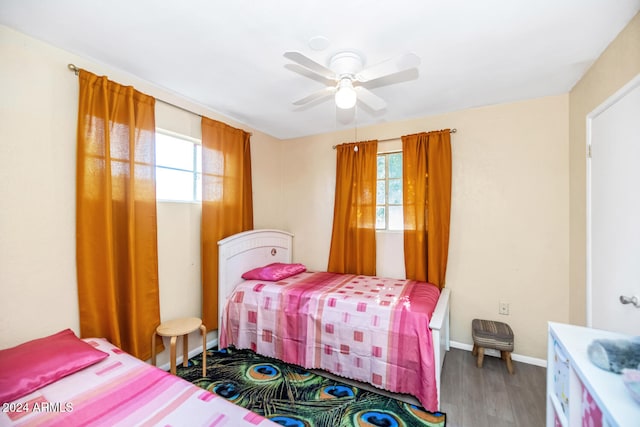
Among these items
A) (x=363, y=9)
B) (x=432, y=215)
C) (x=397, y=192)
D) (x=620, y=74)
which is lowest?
(x=432, y=215)

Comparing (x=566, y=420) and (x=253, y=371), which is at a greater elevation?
(x=566, y=420)

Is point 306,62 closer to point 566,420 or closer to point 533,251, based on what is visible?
point 566,420

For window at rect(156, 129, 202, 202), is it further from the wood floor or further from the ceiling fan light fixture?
the wood floor

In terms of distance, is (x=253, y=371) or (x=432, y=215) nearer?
(x=253, y=371)

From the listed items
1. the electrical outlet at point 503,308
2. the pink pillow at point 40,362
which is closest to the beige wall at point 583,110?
the electrical outlet at point 503,308

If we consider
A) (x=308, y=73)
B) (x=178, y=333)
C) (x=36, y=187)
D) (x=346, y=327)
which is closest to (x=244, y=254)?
(x=178, y=333)

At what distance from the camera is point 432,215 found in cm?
287

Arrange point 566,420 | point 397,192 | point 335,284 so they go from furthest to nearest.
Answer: point 397,192 → point 335,284 → point 566,420

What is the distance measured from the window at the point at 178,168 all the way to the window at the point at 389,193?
2.10m

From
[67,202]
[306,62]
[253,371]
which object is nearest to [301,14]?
→ [306,62]

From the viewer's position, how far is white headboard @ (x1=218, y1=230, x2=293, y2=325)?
8.99 ft

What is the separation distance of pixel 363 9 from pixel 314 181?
244cm

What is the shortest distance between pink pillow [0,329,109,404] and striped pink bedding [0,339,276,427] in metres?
0.04

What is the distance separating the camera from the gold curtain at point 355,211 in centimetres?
326
